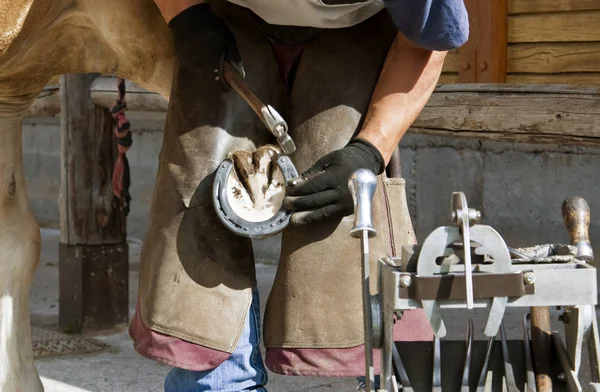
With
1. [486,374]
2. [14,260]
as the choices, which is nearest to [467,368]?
[486,374]

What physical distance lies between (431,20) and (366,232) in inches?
18.6

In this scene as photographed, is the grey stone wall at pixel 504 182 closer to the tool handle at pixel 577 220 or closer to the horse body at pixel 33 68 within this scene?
the horse body at pixel 33 68

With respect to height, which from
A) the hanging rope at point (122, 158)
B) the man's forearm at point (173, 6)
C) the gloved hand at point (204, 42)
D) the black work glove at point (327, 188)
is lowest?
the black work glove at point (327, 188)

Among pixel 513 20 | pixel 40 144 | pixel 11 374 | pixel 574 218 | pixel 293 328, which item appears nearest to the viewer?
pixel 574 218

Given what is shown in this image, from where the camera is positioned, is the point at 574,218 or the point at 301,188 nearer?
the point at 574,218

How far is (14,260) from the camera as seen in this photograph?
246cm

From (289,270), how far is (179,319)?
0.22 m

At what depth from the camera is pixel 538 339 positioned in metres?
1.61

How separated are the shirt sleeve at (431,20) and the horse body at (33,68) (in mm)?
733

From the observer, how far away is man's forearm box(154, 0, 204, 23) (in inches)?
77.0

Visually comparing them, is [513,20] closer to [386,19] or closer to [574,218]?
[386,19]

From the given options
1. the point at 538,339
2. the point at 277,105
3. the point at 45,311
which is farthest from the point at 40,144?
the point at 538,339

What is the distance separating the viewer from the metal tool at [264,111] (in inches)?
70.3

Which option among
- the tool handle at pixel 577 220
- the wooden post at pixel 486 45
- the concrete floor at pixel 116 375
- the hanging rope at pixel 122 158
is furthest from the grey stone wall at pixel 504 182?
the tool handle at pixel 577 220
